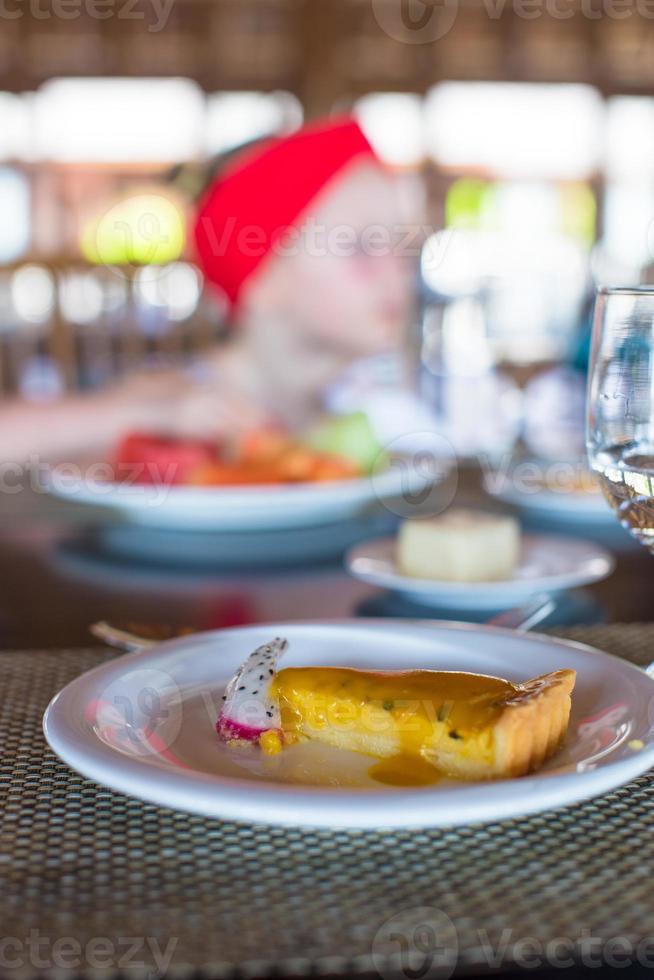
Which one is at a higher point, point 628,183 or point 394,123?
point 394,123

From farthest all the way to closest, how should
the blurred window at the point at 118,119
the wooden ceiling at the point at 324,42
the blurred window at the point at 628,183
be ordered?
1. the blurred window at the point at 628,183
2. the blurred window at the point at 118,119
3. the wooden ceiling at the point at 324,42

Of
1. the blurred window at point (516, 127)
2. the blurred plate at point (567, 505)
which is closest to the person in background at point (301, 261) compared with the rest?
the blurred plate at point (567, 505)

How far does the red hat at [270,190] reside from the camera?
158cm

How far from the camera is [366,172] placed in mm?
1610

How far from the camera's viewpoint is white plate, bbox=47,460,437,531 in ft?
2.64

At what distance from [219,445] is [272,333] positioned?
63cm

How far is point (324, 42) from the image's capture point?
15.4 ft

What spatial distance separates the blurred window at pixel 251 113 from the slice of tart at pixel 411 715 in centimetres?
473
